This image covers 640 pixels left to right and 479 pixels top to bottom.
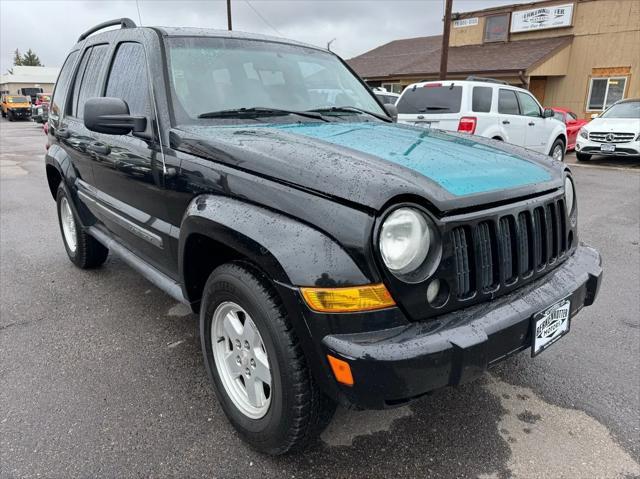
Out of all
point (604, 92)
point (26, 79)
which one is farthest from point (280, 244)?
point (26, 79)

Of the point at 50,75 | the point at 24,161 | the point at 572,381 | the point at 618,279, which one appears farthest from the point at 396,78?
the point at 50,75

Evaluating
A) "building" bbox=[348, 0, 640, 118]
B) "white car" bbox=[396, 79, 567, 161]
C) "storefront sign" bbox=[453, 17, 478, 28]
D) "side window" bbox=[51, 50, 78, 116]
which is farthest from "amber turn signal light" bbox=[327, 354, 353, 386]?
"storefront sign" bbox=[453, 17, 478, 28]

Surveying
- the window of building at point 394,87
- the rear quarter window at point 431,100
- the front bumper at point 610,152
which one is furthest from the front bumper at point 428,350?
the window of building at point 394,87

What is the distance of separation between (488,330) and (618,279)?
3.26 m

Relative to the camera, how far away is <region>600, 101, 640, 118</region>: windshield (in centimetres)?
1156

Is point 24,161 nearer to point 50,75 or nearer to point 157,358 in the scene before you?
point 157,358

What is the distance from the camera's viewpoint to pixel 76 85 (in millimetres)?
3939

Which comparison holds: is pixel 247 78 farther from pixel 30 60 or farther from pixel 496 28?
pixel 30 60

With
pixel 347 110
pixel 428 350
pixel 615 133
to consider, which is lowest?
pixel 615 133

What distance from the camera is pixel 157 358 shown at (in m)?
2.98

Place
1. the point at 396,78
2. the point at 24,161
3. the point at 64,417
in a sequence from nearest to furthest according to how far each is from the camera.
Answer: the point at 64,417 < the point at 24,161 < the point at 396,78

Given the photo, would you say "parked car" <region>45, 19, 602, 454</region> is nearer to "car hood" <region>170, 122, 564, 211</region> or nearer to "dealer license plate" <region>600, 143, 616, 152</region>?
"car hood" <region>170, 122, 564, 211</region>

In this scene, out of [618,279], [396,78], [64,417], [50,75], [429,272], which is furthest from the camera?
[50,75]

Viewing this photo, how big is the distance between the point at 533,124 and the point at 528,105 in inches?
17.0
